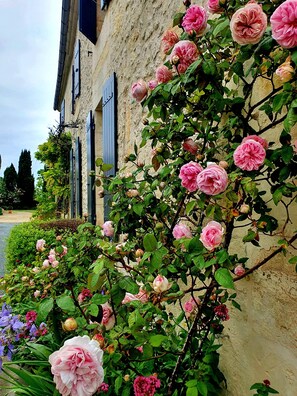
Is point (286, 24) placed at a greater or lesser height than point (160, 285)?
greater

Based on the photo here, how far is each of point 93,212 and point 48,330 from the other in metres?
3.52

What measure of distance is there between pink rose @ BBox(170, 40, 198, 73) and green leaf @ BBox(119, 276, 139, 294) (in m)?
0.82

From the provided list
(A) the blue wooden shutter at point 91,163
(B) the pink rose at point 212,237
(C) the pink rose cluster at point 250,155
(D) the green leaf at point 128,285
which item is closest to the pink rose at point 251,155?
(C) the pink rose cluster at point 250,155

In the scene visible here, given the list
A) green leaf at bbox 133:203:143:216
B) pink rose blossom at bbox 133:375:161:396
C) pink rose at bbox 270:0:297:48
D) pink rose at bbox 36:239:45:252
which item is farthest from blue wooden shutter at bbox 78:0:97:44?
pink rose blossom at bbox 133:375:161:396

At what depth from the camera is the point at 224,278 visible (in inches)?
42.4

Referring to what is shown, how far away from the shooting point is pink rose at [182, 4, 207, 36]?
1229 mm

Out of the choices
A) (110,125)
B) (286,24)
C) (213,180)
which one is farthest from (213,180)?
(110,125)

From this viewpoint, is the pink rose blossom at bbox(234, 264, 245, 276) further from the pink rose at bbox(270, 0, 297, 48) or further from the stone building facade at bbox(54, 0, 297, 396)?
the pink rose at bbox(270, 0, 297, 48)

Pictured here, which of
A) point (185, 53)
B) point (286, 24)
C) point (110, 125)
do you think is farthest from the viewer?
point (110, 125)

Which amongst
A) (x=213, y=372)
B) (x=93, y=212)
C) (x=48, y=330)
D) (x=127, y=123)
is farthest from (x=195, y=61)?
(x=93, y=212)

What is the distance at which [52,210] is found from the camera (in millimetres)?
10992

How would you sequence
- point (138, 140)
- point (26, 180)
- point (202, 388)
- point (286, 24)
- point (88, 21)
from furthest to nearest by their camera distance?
point (26, 180)
point (88, 21)
point (138, 140)
point (202, 388)
point (286, 24)

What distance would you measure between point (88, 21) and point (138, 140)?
364 centimetres

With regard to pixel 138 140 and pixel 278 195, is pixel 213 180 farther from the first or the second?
pixel 138 140
